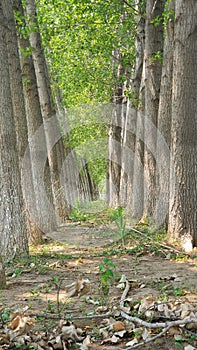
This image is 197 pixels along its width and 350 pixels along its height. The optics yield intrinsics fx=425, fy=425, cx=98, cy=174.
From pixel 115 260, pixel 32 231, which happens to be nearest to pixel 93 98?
pixel 32 231

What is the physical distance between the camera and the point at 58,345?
325cm

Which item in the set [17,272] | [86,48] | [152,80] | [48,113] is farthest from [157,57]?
[86,48]

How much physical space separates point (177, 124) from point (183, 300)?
14.4ft

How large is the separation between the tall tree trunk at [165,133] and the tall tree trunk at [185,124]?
1651 mm

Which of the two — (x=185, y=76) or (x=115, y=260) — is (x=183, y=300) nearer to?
(x=115, y=260)

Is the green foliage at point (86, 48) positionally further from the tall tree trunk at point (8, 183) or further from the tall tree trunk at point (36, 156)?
the tall tree trunk at point (8, 183)

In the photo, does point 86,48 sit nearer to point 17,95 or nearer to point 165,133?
point 165,133

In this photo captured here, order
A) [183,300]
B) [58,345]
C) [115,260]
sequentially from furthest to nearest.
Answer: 1. [115,260]
2. [183,300]
3. [58,345]

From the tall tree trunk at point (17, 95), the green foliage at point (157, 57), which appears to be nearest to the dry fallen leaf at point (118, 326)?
the tall tree trunk at point (17, 95)

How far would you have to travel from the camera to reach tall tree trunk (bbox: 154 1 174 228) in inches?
388

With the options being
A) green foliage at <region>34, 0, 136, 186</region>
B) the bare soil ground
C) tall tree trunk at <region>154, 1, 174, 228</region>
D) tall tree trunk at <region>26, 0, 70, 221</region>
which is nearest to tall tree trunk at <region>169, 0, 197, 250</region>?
the bare soil ground

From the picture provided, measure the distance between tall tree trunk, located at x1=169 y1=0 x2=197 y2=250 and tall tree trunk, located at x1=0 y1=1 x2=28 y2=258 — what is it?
9.79 feet

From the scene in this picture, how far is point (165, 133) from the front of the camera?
1018cm

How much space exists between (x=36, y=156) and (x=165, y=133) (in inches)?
129
